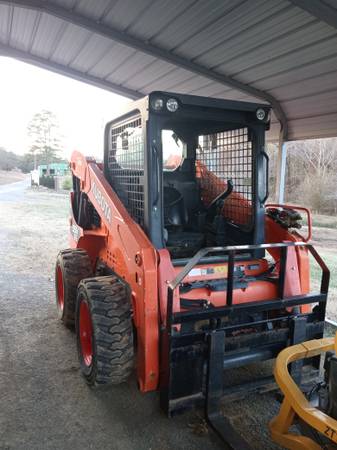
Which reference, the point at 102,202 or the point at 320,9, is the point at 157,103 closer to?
the point at 102,202

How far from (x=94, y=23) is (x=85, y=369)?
4.63 meters

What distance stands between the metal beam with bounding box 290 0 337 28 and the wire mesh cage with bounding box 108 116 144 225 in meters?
2.06

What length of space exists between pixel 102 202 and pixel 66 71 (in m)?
5.27

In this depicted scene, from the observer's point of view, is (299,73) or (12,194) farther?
(12,194)

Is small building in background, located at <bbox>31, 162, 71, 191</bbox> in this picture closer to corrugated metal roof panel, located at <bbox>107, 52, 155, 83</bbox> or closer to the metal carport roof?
corrugated metal roof panel, located at <bbox>107, 52, 155, 83</bbox>

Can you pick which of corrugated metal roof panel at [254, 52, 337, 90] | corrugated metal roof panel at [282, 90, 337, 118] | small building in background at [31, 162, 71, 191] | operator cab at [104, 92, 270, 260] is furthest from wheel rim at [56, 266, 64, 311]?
small building in background at [31, 162, 71, 191]

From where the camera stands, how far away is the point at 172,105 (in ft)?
8.96

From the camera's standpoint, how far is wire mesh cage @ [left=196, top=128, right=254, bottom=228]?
3400 mm

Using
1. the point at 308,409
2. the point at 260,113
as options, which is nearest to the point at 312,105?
the point at 260,113

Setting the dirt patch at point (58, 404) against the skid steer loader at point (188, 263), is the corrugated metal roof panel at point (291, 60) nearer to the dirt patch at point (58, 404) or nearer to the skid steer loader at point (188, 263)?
the skid steer loader at point (188, 263)

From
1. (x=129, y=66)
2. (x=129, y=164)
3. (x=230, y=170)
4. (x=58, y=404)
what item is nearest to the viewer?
(x=58, y=404)

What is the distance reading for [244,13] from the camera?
4.39 meters

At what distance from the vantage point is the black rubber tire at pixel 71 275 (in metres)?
4.12

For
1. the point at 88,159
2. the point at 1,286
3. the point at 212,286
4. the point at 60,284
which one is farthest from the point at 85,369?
the point at 1,286
